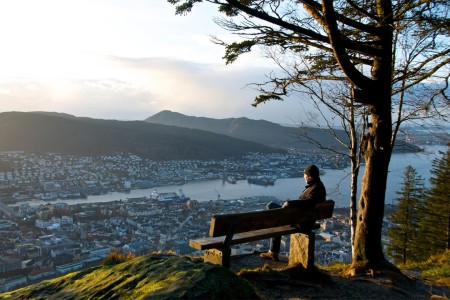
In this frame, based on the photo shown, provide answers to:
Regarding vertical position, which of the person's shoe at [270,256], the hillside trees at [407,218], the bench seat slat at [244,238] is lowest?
the hillside trees at [407,218]

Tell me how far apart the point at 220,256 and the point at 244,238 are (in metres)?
0.39

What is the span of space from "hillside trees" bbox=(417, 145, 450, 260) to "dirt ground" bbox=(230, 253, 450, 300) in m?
11.9

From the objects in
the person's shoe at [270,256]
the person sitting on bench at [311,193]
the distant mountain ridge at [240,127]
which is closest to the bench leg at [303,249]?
the person sitting on bench at [311,193]

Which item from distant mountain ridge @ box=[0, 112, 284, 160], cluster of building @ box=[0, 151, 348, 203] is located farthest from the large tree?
distant mountain ridge @ box=[0, 112, 284, 160]

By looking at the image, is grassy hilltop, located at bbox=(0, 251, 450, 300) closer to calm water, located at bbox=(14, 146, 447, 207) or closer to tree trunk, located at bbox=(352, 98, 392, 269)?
tree trunk, located at bbox=(352, 98, 392, 269)

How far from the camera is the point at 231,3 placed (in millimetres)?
5285

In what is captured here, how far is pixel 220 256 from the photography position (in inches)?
193

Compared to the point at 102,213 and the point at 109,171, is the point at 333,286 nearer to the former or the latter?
the point at 102,213

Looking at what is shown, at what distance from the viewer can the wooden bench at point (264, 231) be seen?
15.6ft

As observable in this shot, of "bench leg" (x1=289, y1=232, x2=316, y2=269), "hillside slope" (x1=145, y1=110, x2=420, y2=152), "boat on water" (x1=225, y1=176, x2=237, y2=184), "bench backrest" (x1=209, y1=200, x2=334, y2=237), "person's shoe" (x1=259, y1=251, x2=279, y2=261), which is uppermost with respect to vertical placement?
"hillside slope" (x1=145, y1=110, x2=420, y2=152)

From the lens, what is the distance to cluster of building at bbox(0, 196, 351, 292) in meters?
13.3

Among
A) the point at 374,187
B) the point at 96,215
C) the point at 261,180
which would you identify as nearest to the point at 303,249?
the point at 374,187

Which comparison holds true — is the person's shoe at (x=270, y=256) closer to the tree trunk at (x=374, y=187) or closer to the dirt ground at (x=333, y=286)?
the dirt ground at (x=333, y=286)

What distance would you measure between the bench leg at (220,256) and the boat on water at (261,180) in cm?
3696
